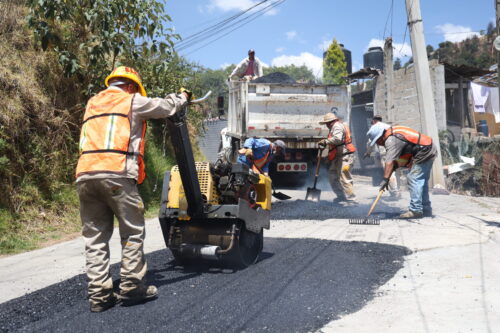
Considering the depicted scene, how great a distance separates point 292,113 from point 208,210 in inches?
228

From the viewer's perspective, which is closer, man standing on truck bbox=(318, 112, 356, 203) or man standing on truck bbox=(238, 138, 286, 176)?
man standing on truck bbox=(238, 138, 286, 176)

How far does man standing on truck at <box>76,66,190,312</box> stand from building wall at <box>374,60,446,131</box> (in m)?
11.0

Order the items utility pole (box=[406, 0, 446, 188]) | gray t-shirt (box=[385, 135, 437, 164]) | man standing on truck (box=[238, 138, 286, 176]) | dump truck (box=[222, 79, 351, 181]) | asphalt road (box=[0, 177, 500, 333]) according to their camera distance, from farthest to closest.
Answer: utility pole (box=[406, 0, 446, 188])
dump truck (box=[222, 79, 351, 181])
man standing on truck (box=[238, 138, 286, 176])
gray t-shirt (box=[385, 135, 437, 164])
asphalt road (box=[0, 177, 500, 333])

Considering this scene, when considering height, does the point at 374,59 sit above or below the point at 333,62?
below

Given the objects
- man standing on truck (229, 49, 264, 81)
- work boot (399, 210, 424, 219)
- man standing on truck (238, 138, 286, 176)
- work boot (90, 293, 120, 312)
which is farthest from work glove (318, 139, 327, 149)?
work boot (90, 293, 120, 312)

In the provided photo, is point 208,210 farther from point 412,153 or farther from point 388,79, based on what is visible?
point 388,79

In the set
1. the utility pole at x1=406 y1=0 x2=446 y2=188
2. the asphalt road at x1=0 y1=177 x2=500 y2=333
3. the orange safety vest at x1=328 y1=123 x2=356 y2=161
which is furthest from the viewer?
the utility pole at x1=406 y1=0 x2=446 y2=188

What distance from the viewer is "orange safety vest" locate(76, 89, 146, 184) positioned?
123 inches

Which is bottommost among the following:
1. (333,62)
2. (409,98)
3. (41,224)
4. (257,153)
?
(41,224)

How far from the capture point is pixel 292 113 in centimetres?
938

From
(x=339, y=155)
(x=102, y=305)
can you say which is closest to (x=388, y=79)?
(x=339, y=155)

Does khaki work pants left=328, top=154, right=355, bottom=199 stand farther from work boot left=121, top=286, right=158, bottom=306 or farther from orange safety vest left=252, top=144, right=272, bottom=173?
work boot left=121, top=286, right=158, bottom=306

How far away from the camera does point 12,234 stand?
5.50 metres

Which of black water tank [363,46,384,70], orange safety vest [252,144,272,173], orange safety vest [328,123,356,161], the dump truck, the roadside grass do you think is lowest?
the roadside grass
